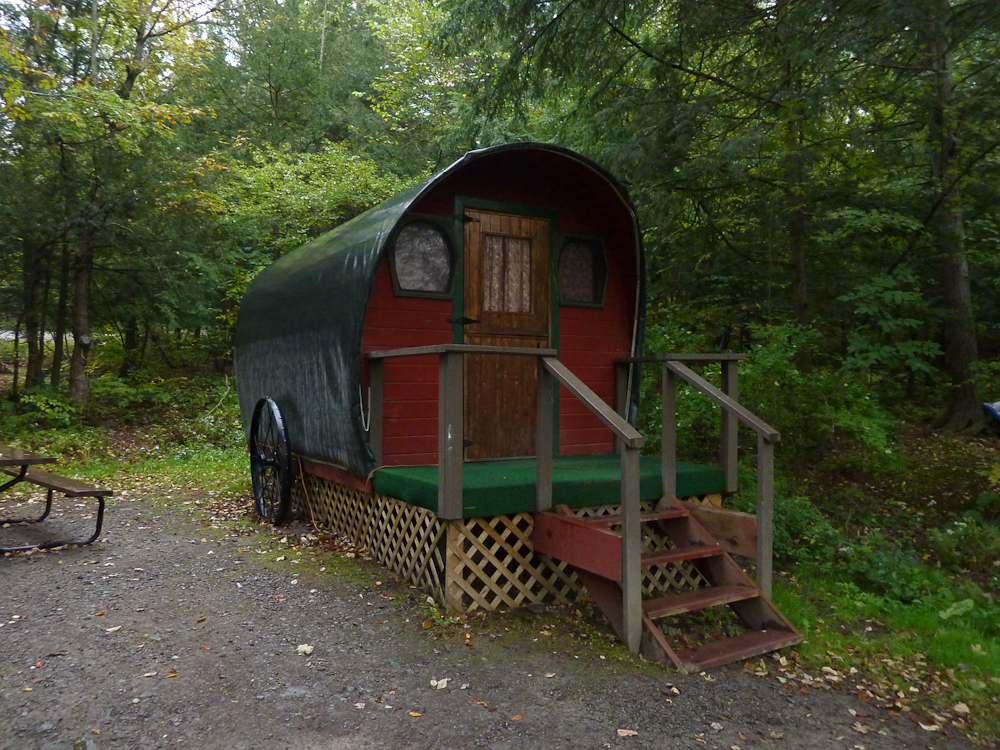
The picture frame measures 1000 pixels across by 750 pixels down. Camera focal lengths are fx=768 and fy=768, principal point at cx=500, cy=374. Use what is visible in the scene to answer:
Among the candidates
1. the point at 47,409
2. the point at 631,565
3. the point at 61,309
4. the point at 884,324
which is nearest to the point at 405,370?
the point at 631,565

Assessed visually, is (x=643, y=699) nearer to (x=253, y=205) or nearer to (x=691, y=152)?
(x=691, y=152)

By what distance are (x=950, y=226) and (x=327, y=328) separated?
6.65m

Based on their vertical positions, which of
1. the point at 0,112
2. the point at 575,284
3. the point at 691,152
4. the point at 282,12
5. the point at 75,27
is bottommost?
the point at 575,284

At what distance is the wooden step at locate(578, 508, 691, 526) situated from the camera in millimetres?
4547

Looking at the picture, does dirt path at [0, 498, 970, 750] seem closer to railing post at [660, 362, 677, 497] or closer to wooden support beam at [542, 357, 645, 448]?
wooden support beam at [542, 357, 645, 448]

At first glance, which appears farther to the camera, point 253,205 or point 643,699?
point 253,205

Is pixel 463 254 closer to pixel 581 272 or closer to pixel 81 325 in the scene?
pixel 581 272

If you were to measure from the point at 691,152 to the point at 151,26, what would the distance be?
11361mm

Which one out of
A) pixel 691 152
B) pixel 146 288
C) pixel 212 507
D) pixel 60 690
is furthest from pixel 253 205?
pixel 60 690

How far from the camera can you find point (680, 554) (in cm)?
445

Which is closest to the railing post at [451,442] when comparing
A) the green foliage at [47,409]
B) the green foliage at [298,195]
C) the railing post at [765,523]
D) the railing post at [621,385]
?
the railing post at [765,523]

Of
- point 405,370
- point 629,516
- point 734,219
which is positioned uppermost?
point 734,219

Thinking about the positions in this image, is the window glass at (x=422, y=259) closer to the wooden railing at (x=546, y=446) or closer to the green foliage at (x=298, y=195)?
the wooden railing at (x=546, y=446)

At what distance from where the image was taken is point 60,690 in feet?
11.2
